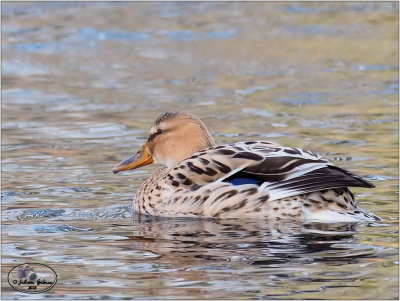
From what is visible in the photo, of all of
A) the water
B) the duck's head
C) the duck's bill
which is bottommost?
the water

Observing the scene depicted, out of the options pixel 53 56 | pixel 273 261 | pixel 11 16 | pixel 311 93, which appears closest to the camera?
pixel 273 261

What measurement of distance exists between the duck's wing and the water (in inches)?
14.4

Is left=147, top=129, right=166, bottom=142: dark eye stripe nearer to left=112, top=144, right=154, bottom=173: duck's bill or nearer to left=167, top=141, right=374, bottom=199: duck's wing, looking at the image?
left=112, top=144, right=154, bottom=173: duck's bill

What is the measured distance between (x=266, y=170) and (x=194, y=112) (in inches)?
240

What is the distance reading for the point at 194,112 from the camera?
51.4ft

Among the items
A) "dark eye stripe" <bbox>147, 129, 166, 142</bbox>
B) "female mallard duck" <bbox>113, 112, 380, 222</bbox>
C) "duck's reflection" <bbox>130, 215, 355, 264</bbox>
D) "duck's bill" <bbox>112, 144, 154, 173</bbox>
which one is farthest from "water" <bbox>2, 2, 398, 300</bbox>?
"dark eye stripe" <bbox>147, 129, 166, 142</bbox>

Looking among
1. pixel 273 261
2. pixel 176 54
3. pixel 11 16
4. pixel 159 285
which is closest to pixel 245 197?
pixel 273 261

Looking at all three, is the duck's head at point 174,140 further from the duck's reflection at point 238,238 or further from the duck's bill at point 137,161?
the duck's reflection at point 238,238

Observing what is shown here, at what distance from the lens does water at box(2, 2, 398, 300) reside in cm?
796

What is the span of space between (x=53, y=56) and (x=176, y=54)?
2298 mm

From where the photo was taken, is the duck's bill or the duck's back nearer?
the duck's back

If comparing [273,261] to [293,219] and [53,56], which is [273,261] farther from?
[53,56]

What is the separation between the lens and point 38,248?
8797 millimetres

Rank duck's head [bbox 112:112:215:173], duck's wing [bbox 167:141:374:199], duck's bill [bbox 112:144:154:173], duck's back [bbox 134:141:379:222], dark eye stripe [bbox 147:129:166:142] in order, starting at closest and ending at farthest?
duck's wing [bbox 167:141:374:199], duck's back [bbox 134:141:379:222], duck's head [bbox 112:112:215:173], dark eye stripe [bbox 147:129:166:142], duck's bill [bbox 112:144:154:173]
